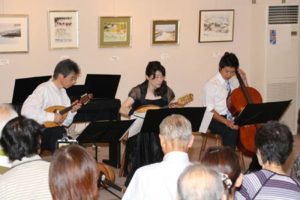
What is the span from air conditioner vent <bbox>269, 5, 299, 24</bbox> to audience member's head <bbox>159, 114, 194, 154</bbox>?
230 inches

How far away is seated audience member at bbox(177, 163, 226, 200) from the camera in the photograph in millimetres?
2367

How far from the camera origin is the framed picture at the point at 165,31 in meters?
8.96

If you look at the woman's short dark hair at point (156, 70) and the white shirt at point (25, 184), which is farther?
the woman's short dark hair at point (156, 70)

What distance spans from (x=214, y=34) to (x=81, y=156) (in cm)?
682

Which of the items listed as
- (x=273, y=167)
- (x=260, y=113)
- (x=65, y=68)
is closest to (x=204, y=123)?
(x=260, y=113)

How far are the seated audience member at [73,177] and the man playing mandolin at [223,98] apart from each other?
4318mm

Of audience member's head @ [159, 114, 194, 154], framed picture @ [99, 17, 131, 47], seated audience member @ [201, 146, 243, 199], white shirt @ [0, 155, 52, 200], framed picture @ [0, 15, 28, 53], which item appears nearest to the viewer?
seated audience member @ [201, 146, 243, 199]

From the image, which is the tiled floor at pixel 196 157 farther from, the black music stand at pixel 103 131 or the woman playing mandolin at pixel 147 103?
the black music stand at pixel 103 131

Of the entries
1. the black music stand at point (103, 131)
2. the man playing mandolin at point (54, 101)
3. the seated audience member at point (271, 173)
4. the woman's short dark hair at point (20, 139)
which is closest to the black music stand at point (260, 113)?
the black music stand at point (103, 131)

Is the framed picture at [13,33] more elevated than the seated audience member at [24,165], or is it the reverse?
the framed picture at [13,33]

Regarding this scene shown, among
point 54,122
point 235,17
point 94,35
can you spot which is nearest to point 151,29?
point 94,35

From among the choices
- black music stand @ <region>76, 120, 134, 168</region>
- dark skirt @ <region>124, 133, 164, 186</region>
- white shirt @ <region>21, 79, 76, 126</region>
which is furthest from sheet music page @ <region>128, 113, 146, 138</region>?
white shirt @ <region>21, 79, 76, 126</region>

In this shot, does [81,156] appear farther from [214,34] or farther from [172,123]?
[214,34]

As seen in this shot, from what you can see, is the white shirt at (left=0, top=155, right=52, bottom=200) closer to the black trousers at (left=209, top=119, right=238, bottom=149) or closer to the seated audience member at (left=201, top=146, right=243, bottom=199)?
the seated audience member at (left=201, top=146, right=243, bottom=199)
